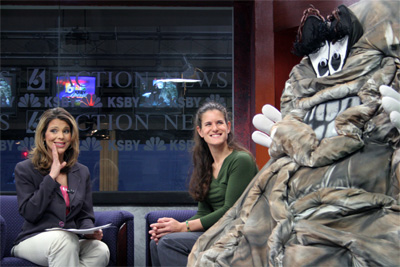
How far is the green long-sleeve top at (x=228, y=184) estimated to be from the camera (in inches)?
102

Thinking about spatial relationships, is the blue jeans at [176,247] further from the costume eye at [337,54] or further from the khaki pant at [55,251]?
the costume eye at [337,54]

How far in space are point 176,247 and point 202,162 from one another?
486 millimetres

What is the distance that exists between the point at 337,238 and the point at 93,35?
12.6 ft

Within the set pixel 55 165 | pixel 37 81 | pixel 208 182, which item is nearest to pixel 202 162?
pixel 208 182

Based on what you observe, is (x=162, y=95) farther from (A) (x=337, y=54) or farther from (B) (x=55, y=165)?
(A) (x=337, y=54)

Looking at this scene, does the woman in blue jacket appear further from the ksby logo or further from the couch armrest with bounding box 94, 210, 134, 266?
the ksby logo

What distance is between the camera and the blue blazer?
9.17 ft

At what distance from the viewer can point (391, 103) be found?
1569mm

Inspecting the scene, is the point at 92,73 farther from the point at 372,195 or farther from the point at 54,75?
the point at 372,195

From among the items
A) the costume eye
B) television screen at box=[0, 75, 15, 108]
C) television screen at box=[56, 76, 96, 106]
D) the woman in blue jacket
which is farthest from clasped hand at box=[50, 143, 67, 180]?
television screen at box=[0, 75, 15, 108]

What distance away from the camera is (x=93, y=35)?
15.9 feet

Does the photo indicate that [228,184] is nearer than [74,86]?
Yes

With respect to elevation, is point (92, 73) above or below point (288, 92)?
above

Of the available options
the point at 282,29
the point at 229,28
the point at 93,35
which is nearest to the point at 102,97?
the point at 93,35
